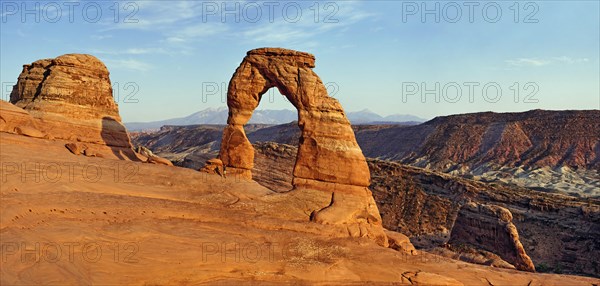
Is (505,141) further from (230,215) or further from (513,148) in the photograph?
(230,215)

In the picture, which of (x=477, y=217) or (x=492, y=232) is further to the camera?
(x=477, y=217)

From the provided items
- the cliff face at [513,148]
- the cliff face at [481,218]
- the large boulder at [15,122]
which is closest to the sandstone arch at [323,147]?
the large boulder at [15,122]

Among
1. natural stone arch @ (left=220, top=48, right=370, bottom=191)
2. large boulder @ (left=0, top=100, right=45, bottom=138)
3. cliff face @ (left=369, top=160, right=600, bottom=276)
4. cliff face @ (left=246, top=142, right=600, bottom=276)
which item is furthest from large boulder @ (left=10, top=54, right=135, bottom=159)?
cliff face @ (left=369, top=160, right=600, bottom=276)

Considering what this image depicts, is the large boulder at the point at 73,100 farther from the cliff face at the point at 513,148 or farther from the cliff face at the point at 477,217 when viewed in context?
the cliff face at the point at 513,148

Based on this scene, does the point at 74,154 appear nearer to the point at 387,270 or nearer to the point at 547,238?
the point at 387,270

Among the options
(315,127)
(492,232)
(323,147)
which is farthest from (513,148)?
(315,127)
